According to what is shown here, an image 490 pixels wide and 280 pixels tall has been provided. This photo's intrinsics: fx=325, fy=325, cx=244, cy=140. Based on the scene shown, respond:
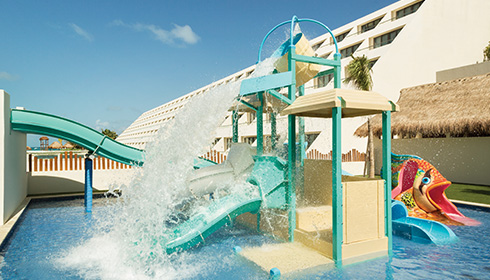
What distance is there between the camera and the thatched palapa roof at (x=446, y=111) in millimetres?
12781

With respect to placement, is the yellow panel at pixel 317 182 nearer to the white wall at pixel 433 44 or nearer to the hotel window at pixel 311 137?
the white wall at pixel 433 44

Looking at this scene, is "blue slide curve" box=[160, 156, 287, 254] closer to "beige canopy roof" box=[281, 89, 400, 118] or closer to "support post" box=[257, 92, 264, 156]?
"support post" box=[257, 92, 264, 156]

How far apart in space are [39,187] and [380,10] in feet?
86.5

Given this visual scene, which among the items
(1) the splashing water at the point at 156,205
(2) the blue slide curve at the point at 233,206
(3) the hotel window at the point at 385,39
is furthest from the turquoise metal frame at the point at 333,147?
(3) the hotel window at the point at 385,39

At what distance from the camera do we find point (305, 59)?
6250mm

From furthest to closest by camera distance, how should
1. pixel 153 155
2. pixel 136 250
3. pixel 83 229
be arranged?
pixel 83 229, pixel 153 155, pixel 136 250

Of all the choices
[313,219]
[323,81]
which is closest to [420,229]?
[313,219]

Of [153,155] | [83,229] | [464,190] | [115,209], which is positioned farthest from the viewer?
[464,190]

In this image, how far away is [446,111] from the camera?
46.0ft

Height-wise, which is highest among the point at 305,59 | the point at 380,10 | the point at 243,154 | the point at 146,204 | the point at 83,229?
the point at 380,10

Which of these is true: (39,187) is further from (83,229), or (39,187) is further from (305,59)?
(305,59)

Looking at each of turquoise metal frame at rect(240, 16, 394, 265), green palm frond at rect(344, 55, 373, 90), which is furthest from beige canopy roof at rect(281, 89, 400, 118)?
green palm frond at rect(344, 55, 373, 90)

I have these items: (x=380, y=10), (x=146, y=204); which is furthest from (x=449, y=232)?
(x=380, y=10)

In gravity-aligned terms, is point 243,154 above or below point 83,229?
above
